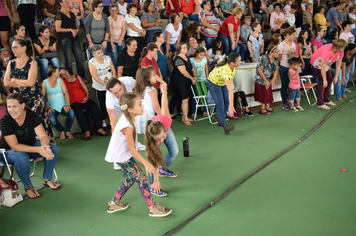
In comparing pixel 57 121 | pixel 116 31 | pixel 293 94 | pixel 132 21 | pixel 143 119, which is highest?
pixel 132 21

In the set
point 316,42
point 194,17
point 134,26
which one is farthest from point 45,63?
point 316,42

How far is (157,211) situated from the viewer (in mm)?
2861

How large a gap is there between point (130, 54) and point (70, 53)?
3.84 feet

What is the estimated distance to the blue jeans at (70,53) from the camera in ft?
18.4

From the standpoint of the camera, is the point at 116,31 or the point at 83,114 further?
the point at 116,31

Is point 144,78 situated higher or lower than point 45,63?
lower

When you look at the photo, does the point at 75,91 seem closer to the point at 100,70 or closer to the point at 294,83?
the point at 100,70

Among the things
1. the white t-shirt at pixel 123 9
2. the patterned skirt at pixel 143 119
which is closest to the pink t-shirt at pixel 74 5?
the white t-shirt at pixel 123 9

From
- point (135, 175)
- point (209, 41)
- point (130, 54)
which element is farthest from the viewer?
point (209, 41)

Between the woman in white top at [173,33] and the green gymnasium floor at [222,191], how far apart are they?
2.49 metres

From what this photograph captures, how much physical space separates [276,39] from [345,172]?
11.6 ft

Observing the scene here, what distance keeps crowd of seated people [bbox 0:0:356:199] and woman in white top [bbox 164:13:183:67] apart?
0.07ft

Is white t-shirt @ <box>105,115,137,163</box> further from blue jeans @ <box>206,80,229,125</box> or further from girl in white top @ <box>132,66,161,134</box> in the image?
blue jeans @ <box>206,80,229,125</box>

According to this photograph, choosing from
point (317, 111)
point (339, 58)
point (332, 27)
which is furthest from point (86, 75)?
point (332, 27)
